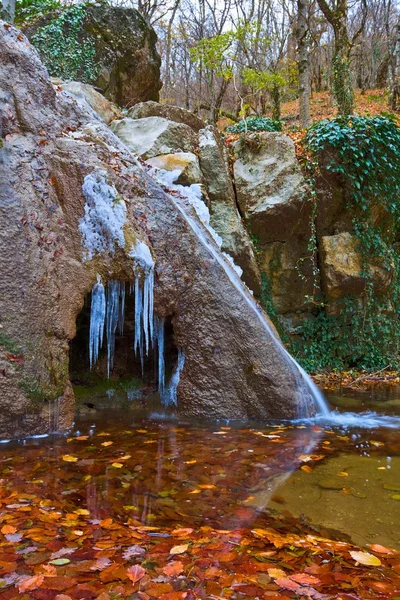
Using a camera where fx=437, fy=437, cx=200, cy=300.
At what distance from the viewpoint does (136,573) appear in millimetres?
1881

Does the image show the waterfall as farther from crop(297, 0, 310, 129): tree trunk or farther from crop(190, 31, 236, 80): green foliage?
crop(190, 31, 236, 80): green foliage

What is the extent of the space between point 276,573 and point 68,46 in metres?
11.3

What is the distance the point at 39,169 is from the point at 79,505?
3670mm

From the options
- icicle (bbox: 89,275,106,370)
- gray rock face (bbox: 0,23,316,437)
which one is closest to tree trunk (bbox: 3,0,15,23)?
gray rock face (bbox: 0,23,316,437)

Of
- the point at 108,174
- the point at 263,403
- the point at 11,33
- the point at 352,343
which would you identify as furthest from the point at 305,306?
the point at 11,33

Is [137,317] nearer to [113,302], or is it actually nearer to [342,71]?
[113,302]

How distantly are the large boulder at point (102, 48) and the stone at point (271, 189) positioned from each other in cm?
466

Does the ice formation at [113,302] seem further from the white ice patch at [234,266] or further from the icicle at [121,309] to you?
the white ice patch at [234,266]

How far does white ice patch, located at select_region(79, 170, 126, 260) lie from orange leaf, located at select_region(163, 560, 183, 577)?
3585 millimetres

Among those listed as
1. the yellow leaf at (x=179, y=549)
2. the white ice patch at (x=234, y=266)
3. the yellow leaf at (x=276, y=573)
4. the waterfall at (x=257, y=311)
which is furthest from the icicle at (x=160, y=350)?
the yellow leaf at (x=276, y=573)

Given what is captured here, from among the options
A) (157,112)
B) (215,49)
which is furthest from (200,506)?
(215,49)

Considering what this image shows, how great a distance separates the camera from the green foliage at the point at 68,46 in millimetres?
9883

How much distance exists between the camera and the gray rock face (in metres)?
4.34

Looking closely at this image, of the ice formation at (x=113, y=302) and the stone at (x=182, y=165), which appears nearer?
the ice formation at (x=113, y=302)
